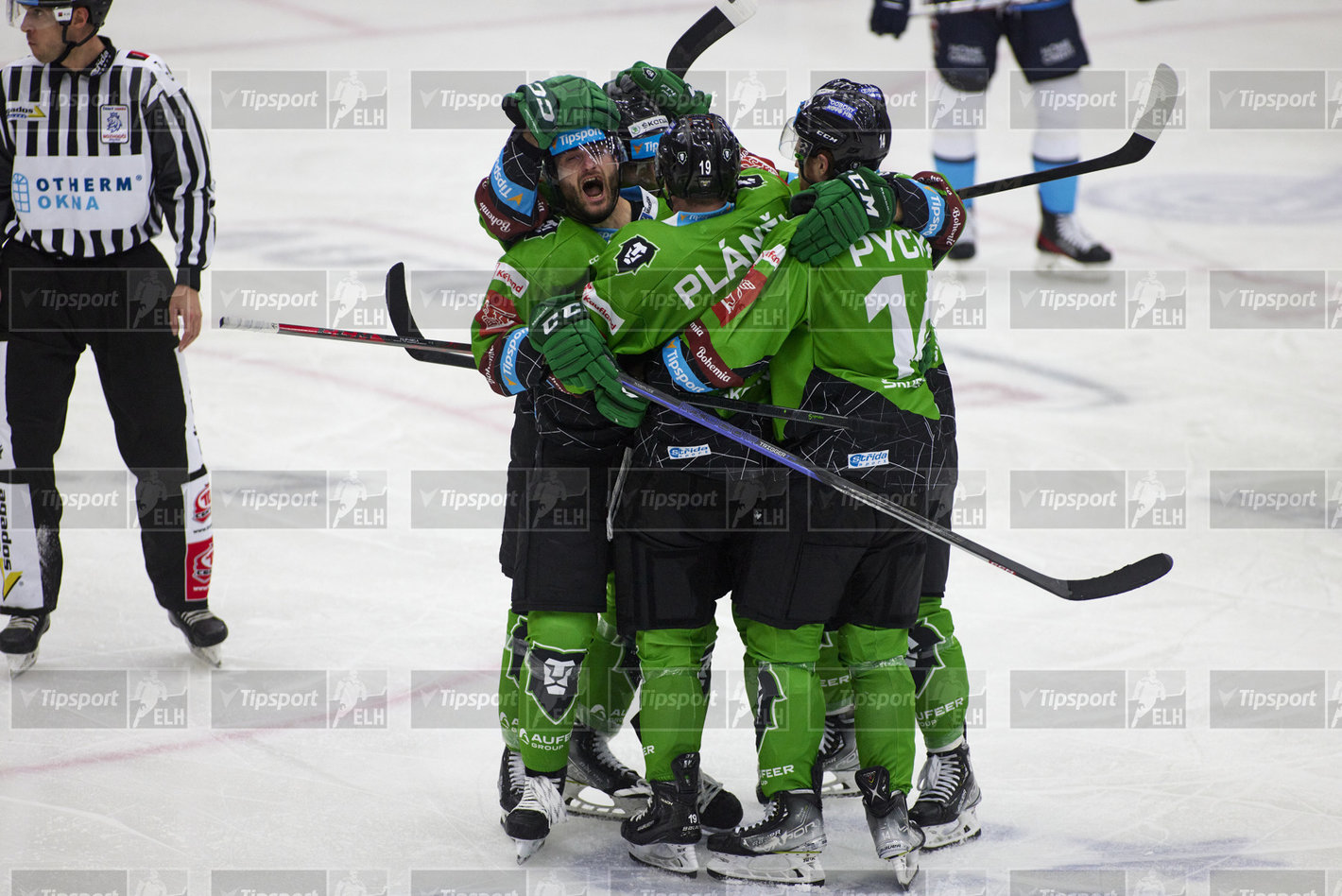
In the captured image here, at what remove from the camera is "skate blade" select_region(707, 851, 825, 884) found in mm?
3070

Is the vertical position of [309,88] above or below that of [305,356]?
above

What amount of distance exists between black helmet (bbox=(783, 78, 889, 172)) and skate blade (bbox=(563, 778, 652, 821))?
139cm

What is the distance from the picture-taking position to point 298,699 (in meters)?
3.94

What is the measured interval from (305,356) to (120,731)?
2761 mm

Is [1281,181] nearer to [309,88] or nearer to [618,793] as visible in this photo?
Result: [309,88]

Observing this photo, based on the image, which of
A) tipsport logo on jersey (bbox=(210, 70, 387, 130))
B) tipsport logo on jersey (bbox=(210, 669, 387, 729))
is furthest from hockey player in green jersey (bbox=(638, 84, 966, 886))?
tipsport logo on jersey (bbox=(210, 70, 387, 130))

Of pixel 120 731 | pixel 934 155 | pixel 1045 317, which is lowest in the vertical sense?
pixel 120 731

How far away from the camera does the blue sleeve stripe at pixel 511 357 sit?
10.1ft

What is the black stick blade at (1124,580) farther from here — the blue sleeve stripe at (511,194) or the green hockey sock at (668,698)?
the blue sleeve stripe at (511,194)

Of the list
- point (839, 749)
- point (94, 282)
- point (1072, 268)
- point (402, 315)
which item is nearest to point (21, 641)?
point (94, 282)

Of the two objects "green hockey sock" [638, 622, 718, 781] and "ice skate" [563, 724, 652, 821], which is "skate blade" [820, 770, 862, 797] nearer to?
"ice skate" [563, 724, 652, 821]

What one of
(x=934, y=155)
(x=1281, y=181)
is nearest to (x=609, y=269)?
(x=934, y=155)

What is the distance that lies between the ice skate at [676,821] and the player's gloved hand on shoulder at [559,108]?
4.06 ft

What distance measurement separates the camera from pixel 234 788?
11.4 feet
